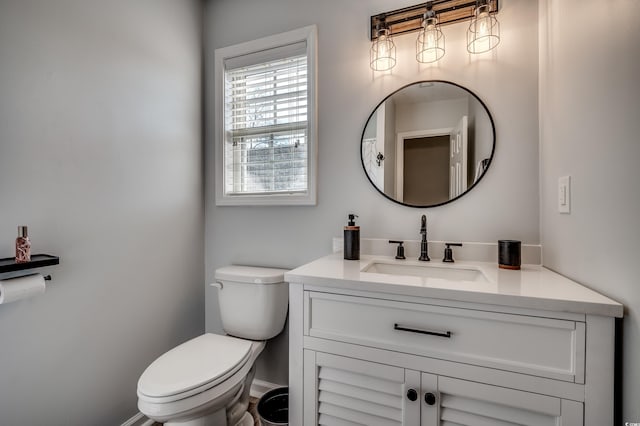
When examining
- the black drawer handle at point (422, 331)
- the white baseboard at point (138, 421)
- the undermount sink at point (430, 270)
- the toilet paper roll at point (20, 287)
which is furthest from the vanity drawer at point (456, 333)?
the white baseboard at point (138, 421)

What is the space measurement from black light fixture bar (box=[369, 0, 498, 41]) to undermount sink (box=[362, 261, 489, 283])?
1.17 metres

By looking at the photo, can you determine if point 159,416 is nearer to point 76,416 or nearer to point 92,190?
point 76,416

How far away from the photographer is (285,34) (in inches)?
69.4

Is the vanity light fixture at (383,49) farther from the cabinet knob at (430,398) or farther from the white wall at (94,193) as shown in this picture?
the cabinet knob at (430,398)

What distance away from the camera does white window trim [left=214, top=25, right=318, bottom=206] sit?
5.58 feet

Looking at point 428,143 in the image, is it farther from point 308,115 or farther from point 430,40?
point 308,115

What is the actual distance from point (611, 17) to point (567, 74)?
272 millimetres

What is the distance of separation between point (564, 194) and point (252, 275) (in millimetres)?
1445

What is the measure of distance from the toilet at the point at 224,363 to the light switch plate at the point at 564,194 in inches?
50.8

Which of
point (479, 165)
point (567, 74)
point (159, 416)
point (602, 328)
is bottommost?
point (159, 416)

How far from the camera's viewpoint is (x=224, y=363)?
126 centimetres

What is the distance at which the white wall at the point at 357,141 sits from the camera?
1341 millimetres

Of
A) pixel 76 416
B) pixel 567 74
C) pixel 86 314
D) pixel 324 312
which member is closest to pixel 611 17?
pixel 567 74

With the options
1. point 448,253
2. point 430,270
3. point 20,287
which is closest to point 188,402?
point 20,287
